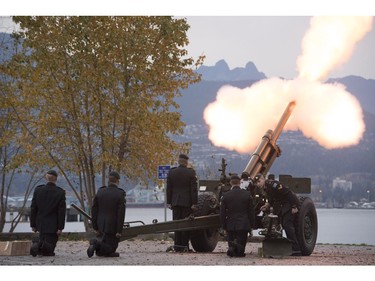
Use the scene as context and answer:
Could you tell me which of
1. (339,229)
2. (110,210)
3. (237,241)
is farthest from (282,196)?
(339,229)

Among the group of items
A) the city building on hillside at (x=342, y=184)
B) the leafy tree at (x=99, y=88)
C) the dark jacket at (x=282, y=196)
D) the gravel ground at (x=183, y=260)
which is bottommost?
the gravel ground at (x=183, y=260)

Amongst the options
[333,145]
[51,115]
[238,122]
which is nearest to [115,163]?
[51,115]

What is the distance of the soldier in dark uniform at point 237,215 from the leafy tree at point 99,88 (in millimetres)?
8839

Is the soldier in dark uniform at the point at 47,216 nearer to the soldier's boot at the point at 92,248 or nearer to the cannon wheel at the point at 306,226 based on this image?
the soldier's boot at the point at 92,248

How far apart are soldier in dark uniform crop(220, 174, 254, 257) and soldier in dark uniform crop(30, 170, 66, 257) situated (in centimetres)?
297

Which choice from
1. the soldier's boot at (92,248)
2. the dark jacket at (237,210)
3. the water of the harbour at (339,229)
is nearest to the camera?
the soldier's boot at (92,248)

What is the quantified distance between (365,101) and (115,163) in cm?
756

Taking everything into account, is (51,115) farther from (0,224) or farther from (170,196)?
(170,196)

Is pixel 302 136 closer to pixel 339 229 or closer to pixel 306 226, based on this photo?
pixel 306 226

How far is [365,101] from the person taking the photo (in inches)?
935

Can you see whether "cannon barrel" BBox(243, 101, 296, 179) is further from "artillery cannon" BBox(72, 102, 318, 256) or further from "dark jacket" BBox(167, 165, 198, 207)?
"dark jacket" BBox(167, 165, 198, 207)

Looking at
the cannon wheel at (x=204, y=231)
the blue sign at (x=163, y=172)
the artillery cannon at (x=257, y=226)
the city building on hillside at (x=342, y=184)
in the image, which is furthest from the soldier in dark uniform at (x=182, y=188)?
the city building on hillside at (x=342, y=184)

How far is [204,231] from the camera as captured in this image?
21.0 m

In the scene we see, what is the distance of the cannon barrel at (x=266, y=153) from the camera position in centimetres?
2182
